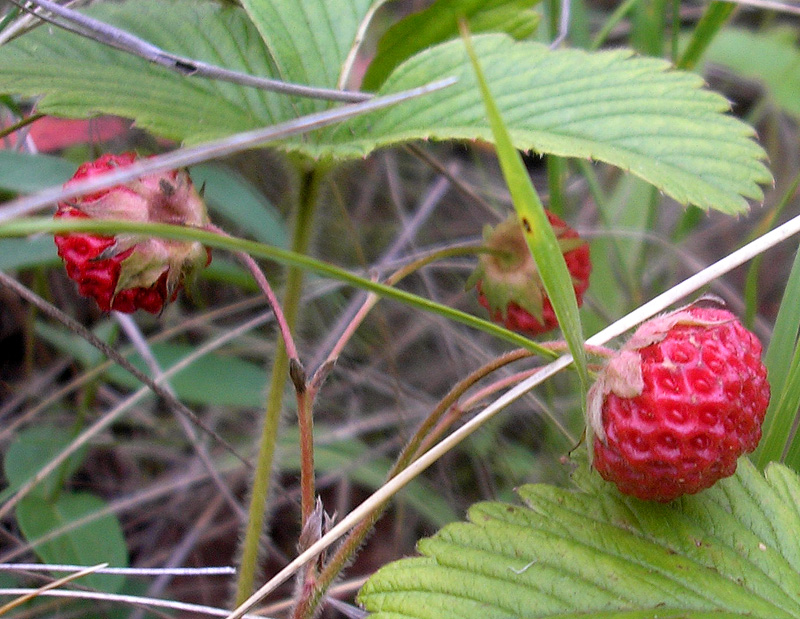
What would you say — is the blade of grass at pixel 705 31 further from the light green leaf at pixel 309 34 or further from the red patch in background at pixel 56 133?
the red patch in background at pixel 56 133

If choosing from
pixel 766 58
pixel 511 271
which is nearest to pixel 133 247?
pixel 511 271

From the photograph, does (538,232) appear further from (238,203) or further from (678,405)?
(238,203)

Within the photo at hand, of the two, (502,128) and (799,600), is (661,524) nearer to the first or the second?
(799,600)

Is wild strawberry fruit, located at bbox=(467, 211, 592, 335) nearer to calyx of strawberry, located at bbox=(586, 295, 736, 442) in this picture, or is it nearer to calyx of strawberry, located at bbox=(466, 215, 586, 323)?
calyx of strawberry, located at bbox=(466, 215, 586, 323)

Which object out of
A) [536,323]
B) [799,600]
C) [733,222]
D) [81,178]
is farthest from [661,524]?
[733,222]

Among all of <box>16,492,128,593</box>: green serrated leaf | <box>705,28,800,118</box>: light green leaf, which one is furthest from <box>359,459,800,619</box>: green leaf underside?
<box>705,28,800,118</box>: light green leaf
